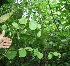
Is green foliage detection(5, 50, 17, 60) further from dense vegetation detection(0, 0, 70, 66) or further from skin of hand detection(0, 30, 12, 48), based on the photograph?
dense vegetation detection(0, 0, 70, 66)

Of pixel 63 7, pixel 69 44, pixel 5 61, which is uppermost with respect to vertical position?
pixel 63 7

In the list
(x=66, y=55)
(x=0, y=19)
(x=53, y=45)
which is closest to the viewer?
(x=0, y=19)

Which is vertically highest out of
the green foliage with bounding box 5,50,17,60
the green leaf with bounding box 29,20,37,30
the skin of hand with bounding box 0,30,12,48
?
the green leaf with bounding box 29,20,37,30

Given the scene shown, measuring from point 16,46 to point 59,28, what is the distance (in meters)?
0.54

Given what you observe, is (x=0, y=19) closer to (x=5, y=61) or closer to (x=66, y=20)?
(x=66, y=20)

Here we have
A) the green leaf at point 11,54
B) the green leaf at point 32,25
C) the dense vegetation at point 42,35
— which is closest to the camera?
the green leaf at point 32,25

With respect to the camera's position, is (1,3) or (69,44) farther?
(1,3)

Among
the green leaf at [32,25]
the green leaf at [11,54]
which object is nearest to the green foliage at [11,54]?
the green leaf at [11,54]

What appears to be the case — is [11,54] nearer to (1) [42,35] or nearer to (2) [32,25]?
(2) [32,25]

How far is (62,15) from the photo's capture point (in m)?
2.33

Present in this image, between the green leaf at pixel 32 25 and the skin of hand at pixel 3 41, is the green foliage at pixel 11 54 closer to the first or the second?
the skin of hand at pixel 3 41

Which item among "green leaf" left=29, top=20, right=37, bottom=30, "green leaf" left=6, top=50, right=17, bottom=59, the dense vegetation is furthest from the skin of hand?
the dense vegetation

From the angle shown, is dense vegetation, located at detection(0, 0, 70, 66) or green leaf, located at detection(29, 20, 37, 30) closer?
green leaf, located at detection(29, 20, 37, 30)

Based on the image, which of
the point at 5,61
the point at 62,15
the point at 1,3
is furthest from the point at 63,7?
the point at 5,61
